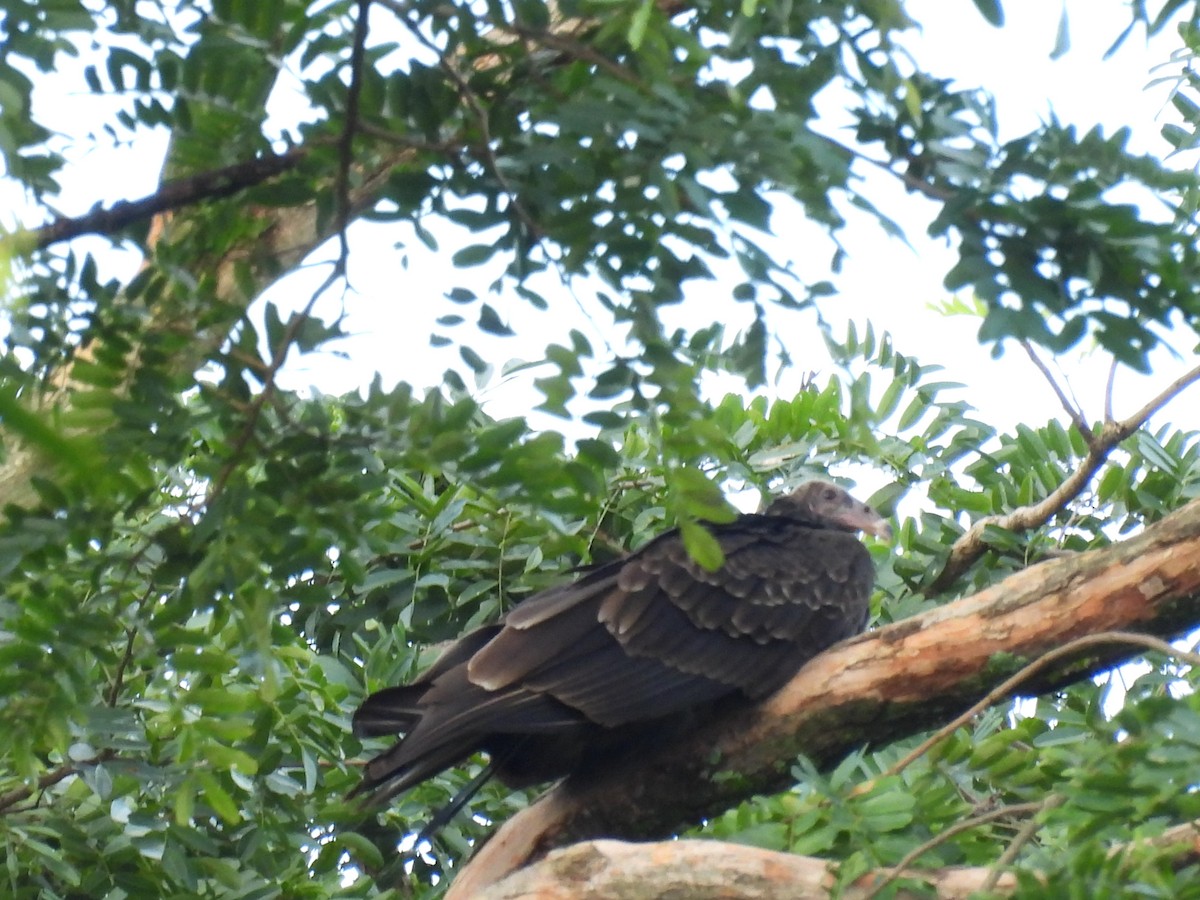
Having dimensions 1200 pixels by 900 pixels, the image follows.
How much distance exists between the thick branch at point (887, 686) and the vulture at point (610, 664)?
0.33 ft

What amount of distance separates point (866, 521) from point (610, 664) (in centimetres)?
130

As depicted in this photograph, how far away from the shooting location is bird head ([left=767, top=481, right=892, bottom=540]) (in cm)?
422

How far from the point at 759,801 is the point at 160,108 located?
1851mm

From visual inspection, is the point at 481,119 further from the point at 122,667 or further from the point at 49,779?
the point at 49,779

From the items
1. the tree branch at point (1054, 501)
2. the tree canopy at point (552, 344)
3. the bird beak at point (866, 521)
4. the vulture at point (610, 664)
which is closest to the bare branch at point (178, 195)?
the tree canopy at point (552, 344)

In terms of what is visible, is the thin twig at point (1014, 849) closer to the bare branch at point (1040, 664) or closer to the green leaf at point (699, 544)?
the bare branch at point (1040, 664)

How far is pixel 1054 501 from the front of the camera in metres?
3.75

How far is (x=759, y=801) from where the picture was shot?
116 inches

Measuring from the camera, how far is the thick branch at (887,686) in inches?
106

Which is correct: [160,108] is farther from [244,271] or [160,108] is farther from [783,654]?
[783,654]

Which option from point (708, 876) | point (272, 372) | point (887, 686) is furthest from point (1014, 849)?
point (272, 372)

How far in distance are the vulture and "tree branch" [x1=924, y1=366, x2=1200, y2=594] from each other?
0.51 m

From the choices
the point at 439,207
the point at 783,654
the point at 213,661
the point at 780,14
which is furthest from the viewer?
the point at 783,654

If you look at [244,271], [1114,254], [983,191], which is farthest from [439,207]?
[1114,254]
